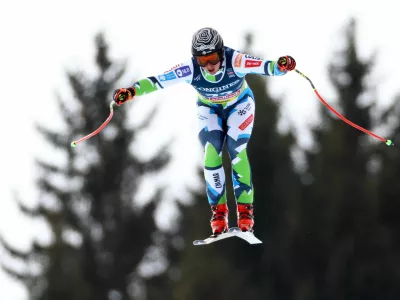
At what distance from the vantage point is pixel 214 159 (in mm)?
17625

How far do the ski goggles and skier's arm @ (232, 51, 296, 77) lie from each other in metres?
0.28

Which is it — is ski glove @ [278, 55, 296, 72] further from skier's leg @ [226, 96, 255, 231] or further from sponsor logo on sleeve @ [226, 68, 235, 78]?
skier's leg @ [226, 96, 255, 231]

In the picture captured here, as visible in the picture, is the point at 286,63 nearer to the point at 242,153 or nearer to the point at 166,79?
the point at 242,153

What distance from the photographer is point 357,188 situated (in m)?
46.4

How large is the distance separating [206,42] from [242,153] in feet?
5.95

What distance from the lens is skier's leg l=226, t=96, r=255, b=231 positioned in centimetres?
1764

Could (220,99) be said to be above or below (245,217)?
above

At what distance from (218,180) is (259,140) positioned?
1091 inches

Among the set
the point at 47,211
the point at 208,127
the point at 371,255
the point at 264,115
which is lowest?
the point at 371,255

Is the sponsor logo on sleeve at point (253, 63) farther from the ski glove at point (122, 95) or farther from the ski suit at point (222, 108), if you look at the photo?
the ski glove at point (122, 95)

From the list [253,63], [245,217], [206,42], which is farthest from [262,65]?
[245,217]

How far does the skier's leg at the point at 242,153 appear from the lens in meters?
17.6

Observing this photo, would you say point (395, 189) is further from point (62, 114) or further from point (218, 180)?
point (218, 180)

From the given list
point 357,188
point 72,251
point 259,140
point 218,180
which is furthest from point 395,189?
point 218,180
